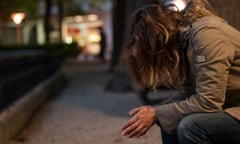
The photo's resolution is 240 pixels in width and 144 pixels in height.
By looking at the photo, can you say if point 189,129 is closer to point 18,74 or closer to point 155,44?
point 155,44

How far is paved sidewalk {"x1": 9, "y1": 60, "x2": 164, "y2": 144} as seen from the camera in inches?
249

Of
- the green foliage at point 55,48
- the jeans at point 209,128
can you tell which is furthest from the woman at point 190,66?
the green foliage at point 55,48

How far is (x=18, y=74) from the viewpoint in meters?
8.54

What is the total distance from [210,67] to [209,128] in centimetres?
38

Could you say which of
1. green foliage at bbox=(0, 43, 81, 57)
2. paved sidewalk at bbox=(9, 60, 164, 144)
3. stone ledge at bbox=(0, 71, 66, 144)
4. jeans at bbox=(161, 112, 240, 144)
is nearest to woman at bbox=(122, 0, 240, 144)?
jeans at bbox=(161, 112, 240, 144)

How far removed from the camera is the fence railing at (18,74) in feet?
23.4

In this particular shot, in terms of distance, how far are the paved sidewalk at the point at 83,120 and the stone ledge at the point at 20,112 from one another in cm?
11

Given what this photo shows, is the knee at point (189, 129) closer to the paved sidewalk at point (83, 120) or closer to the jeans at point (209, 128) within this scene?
the jeans at point (209, 128)

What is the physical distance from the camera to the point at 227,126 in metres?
Answer: 3.13

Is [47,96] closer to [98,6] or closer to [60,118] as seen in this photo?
[60,118]

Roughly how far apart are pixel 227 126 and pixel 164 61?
1.74ft

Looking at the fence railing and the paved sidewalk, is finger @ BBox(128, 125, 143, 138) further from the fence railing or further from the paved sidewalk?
the fence railing

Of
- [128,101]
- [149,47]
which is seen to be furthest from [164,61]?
[128,101]

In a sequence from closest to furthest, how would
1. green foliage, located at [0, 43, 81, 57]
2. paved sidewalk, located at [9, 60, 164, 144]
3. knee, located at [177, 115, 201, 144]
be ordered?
knee, located at [177, 115, 201, 144] < paved sidewalk, located at [9, 60, 164, 144] < green foliage, located at [0, 43, 81, 57]
